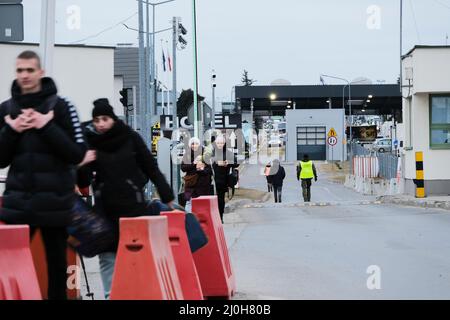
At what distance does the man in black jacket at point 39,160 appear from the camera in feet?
19.0

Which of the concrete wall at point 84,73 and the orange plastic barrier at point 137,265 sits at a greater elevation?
the concrete wall at point 84,73

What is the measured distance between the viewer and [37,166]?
5.82 metres

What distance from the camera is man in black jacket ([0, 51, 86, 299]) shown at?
19.0 feet

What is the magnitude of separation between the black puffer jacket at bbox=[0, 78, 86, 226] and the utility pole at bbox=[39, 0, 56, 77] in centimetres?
→ 341

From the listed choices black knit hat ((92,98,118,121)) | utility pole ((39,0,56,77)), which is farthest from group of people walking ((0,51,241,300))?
utility pole ((39,0,56,77))

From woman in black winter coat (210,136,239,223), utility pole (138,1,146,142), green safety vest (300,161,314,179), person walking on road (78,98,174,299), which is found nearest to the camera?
person walking on road (78,98,174,299)

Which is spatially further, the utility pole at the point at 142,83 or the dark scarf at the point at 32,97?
the utility pole at the point at 142,83

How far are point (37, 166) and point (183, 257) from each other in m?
1.78

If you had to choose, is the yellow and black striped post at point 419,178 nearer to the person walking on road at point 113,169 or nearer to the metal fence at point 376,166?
the metal fence at point 376,166

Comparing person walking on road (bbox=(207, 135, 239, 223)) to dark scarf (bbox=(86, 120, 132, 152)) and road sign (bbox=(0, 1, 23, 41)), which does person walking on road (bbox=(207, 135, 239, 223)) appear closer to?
road sign (bbox=(0, 1, 23, 41))

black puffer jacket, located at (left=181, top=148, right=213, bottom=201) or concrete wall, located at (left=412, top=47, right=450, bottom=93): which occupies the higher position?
concrete wall, located at (left=412, top=47, right=450, bottom=93)

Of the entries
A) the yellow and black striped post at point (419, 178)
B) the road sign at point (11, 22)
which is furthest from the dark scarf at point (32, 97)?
the yellow and black striped post at point (419, 178)

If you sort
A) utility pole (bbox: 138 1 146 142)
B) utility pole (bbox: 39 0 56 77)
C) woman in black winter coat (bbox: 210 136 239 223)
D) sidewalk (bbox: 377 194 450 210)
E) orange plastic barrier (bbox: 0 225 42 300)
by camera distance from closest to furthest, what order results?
orange plastic barrier (bbox: 0 225 42 300) < utility pole (bbox: 39 0 56 77) < woman in black winter coat (bbox: 210 136 239 223) < sidewalk (bbox: 377 194 450 210) < utility pole (bbox: 138 1 146 142)
